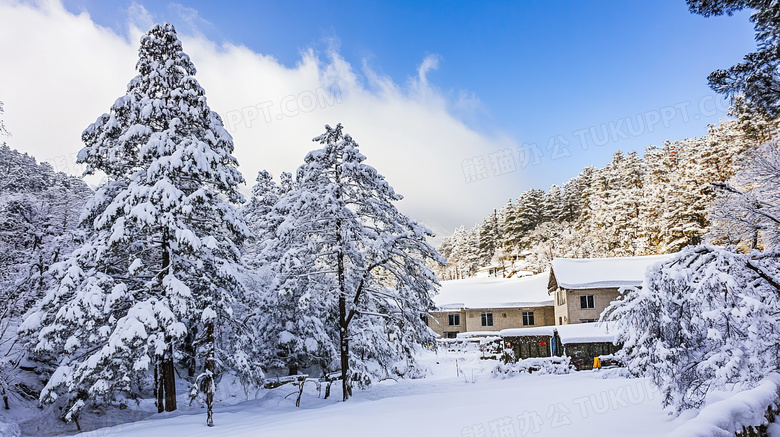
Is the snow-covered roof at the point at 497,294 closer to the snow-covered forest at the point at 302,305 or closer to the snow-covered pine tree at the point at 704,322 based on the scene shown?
the snow-covered forest at the point at 302,305

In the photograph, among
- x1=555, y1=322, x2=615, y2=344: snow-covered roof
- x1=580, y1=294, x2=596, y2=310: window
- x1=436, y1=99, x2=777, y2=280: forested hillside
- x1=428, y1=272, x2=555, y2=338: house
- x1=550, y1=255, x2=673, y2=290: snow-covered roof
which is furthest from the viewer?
x1=428, y1=272, x2=555, y2=338: house

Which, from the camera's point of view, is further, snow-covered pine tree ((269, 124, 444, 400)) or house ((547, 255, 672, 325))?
house ((547, 255, 672, 325))

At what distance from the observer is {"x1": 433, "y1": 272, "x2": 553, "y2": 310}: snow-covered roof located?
1675 inches

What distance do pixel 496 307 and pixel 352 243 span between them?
2965 cm

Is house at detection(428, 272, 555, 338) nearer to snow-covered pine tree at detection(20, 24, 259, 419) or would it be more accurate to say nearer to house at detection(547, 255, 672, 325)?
house at detection(547, 255, 672, 325)

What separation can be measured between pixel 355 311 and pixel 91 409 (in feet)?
33.9

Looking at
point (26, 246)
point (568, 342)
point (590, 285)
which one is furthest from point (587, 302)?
point (26, 246)

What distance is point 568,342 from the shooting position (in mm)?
25125

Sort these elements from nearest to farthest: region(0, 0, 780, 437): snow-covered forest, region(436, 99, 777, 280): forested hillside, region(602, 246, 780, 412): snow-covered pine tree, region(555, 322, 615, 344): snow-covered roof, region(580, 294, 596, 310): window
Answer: region(602, 246, 780, 412): snow-covered pine tree → region(0, 0, 780, 437): snow-covered forest → region(555, 322, 615, 344): snow-covered roof → region(580, 294, 596, 310): window → region(436, 99, 777, 280): forested hillside

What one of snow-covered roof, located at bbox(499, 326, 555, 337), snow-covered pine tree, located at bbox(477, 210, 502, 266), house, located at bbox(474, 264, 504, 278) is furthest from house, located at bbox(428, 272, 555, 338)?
snow-covered pine tree, located at bbox(477, 210, 502, 266)

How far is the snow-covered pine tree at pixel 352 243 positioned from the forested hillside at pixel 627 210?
984 centimetres

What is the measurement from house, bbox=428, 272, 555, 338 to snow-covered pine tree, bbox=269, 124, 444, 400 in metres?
23.5

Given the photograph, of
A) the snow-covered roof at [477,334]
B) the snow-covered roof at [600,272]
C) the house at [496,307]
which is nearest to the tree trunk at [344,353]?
the snow-covered roof at [600,272]

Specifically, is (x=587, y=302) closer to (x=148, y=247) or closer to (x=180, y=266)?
(x=180, y=266)
